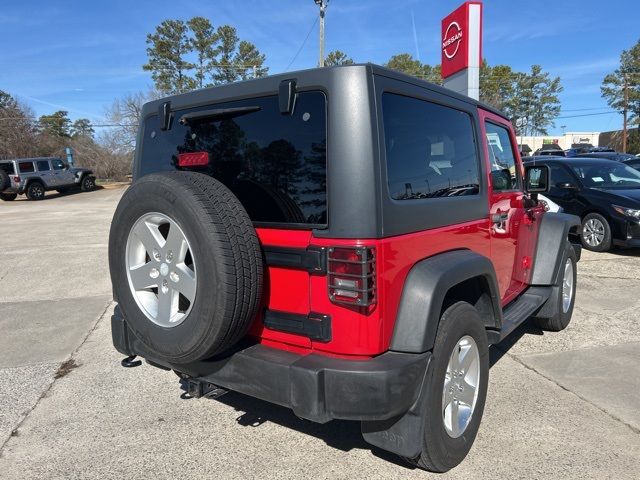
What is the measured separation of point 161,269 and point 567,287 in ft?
13.2

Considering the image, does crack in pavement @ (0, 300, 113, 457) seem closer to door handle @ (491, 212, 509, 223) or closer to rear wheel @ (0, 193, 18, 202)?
door handle @ (491, 212, 509, 223)

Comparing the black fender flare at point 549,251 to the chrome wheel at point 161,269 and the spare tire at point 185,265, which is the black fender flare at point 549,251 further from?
the chrome wheel at point 161,269

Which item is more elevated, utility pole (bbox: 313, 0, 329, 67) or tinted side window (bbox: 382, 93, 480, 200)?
utility pole (bbox: 313, 0, 329, 67)

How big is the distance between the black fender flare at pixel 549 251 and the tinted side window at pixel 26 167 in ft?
84.1

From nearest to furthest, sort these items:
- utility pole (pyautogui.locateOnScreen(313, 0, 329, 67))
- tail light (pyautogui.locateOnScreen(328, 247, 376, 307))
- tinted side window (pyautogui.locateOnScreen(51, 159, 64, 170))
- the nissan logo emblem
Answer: tail light (pyautogui.locateOnScreen(328, 247, 376, 307)) → the nissan logo emblem → utility pole (pyautogui.locateOnScreen(313, 0, 329, 67)) → tinted side window (pyautogui.locateOnScreen(51, 159, 64, 170))

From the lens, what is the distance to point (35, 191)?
24.0 m

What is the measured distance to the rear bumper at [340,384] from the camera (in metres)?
2.04

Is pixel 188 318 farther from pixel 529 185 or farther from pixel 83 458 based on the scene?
pixel 529 185

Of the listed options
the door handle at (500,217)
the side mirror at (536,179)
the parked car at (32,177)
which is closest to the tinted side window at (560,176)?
the side mirror at (536,179)

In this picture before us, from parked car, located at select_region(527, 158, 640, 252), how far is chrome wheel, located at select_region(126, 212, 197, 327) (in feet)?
22.7

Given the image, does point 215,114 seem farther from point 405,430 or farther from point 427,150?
point 405,430

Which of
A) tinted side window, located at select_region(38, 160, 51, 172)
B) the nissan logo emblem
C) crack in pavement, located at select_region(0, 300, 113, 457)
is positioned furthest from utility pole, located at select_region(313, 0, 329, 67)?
crack in pavement, located at select_region(0, 300, 113, 457)

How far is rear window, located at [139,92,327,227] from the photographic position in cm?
219

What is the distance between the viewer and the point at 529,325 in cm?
485
